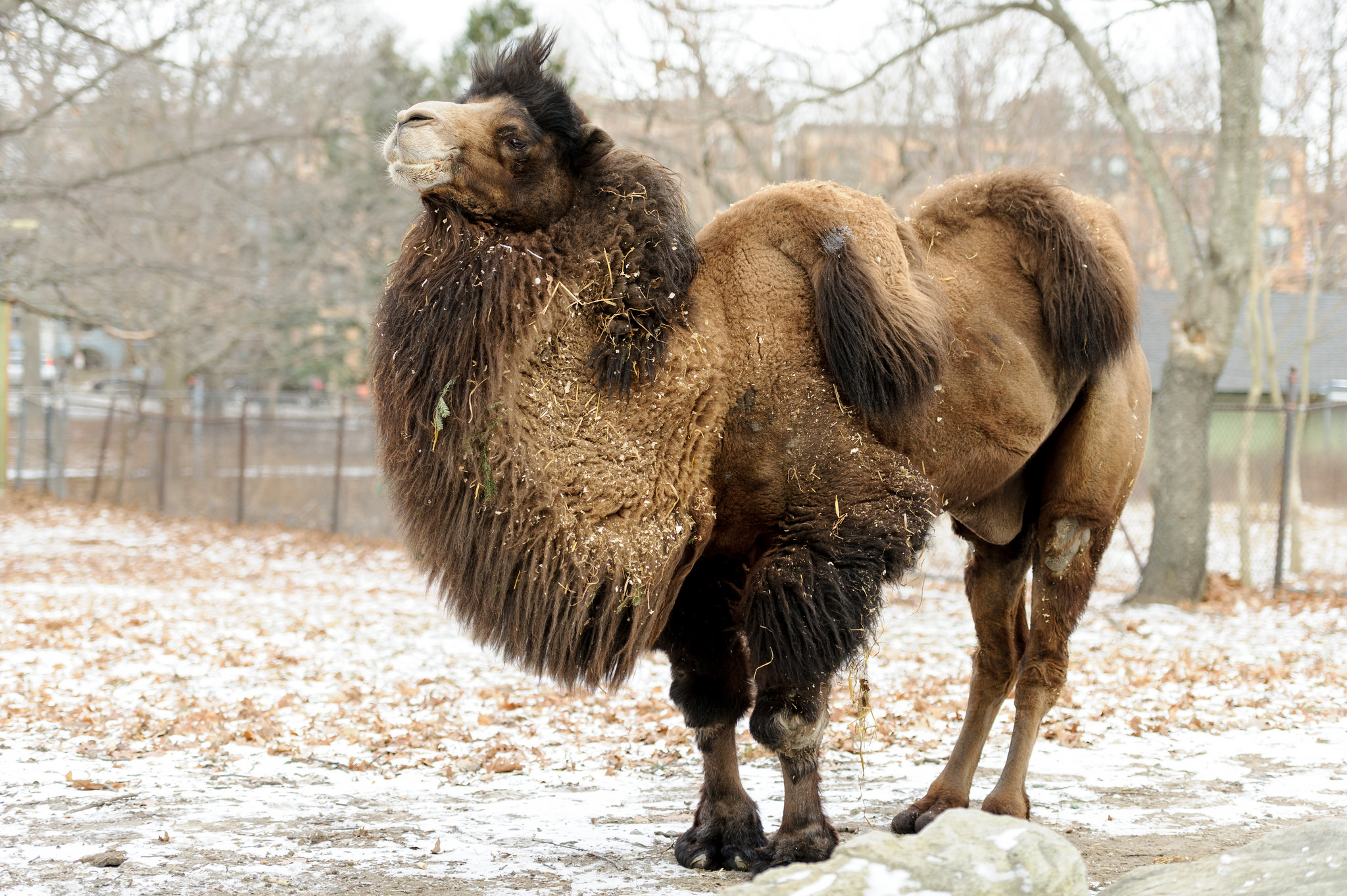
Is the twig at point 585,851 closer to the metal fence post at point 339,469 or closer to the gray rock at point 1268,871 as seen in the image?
the gray rock at point 1268,871

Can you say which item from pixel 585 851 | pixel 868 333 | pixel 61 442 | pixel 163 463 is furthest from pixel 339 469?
pixel 868 333

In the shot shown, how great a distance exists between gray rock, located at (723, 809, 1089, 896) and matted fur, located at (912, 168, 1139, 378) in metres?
2.22

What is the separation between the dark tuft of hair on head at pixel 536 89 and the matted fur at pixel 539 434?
0.37m

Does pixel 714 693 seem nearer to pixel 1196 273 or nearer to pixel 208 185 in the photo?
pixel 1196 273

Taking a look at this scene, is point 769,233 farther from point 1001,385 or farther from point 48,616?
point 48,616

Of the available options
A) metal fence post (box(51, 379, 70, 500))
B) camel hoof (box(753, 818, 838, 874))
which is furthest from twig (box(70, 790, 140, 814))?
metal fence post (box(51, 379, 70, 500))

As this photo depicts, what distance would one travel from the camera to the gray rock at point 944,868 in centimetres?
279

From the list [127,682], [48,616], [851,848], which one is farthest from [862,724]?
[48,616]

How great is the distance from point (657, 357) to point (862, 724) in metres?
1.47

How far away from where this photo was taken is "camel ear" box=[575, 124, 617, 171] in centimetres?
392

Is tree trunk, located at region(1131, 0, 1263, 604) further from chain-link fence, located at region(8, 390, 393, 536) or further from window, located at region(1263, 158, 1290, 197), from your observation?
chain-link fence, located at region(8, 390, 393, 536)

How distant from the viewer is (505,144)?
375 centimetres

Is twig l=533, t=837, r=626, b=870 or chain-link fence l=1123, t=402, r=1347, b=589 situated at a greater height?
chain-link fence l=1123, t=402, r=1347, b=589

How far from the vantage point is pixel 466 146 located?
3639 millimetres
